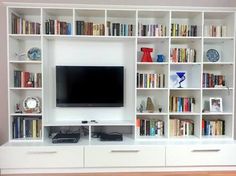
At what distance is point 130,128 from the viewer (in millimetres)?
3416

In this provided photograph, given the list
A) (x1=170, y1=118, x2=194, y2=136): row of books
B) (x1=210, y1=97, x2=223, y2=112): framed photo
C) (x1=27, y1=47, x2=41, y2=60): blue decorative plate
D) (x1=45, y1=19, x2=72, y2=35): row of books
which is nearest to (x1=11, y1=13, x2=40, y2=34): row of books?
(x1=45, y1=19, x2=72, y2=35): row of books

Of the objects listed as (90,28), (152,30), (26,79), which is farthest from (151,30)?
(26,79)

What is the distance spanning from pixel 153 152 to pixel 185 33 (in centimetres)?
157

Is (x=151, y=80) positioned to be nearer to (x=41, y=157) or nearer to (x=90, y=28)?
(x=90, y=28)

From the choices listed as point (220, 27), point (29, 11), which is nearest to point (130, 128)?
point (220, 27)

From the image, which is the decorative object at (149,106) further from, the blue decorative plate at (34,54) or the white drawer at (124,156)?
the blue decorative plate at (34,54)

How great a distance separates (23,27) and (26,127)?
1267mm

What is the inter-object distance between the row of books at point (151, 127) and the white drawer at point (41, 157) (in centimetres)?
86

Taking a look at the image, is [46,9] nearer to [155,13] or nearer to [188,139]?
[155,13]

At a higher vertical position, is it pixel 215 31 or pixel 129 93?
pixel 215 31

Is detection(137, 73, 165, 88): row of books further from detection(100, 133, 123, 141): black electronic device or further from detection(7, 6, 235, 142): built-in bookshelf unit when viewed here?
detection(100, 133, 123, 141): black electronic device

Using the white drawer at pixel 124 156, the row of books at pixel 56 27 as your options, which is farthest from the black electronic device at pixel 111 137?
the row of books at pixel 56 27

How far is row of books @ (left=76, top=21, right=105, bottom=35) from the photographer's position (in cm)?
309

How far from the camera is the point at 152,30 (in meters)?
3.15
